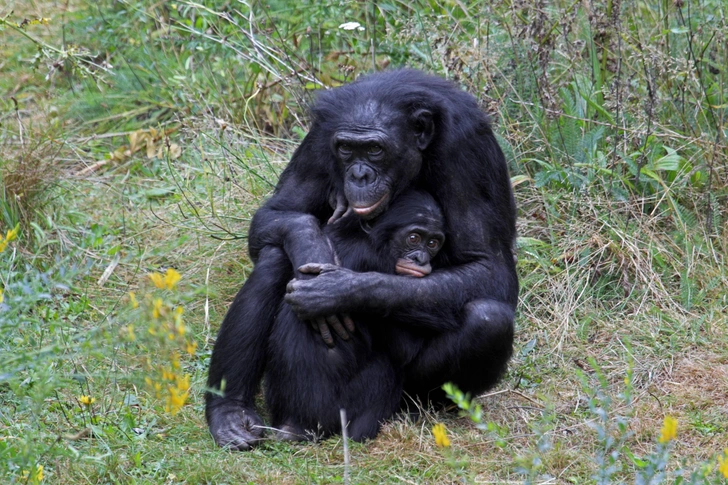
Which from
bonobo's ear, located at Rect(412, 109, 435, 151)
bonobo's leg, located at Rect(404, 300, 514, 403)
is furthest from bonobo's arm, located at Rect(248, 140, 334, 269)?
bonobo's leg, located at Rect(404, 300, 514, 403)

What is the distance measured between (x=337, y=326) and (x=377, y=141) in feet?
2.89

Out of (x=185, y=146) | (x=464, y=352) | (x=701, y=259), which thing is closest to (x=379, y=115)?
(x=464, y=352)

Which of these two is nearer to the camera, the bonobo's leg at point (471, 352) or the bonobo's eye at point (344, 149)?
the bonobo's leg at point (471, 352)

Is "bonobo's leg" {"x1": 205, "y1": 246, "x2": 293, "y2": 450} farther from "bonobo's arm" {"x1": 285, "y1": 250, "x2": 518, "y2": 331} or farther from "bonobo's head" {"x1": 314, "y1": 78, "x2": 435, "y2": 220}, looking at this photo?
"bonobo's head" {"x1": 314, "y1": 78, "x2": 435, "y2": 220}

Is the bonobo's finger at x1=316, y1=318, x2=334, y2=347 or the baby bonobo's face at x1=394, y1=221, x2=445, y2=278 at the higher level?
the baby bonobo's face at x1=394, y1=221, x2=445, y2=278

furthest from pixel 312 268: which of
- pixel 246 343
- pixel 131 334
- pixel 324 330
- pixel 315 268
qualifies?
pixel 131 334

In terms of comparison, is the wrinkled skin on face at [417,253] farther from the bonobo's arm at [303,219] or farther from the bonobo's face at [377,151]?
the bonobo's arm at [303,219]

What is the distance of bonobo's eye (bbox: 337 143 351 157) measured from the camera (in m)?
4.68

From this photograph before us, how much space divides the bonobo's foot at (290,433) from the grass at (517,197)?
0.07 m

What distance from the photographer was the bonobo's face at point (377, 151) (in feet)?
15.1

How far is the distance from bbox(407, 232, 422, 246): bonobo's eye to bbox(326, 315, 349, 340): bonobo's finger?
498mm

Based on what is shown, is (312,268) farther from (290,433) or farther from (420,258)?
(290,433)

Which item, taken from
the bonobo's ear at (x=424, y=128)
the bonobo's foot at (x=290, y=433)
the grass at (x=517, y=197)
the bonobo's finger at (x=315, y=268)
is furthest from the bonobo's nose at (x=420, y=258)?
the bonobo's foot at (x=290, y=433)

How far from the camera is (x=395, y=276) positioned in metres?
4.57
